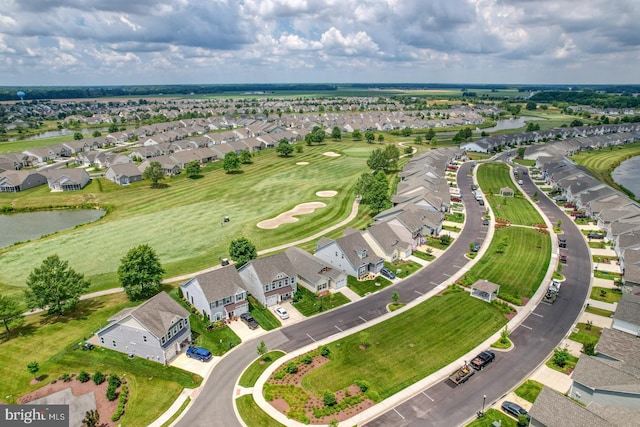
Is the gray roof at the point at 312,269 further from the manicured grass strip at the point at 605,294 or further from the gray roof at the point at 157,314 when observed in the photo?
the manicured grass strip at the point at 605,294

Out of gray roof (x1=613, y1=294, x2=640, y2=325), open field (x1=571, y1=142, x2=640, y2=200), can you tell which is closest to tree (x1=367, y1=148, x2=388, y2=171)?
open field (x1=571, y1=142, x2=640, y2=200)

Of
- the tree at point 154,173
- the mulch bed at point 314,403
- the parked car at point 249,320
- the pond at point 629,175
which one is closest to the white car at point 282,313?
the parked car at point 249,320

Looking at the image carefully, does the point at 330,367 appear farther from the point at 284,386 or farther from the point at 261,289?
the point at 261,289

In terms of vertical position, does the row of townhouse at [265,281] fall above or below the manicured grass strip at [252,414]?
above

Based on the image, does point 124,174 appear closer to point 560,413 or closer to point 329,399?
point 329,399

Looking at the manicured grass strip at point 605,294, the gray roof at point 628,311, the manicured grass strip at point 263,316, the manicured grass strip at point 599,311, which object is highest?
the gray roof at point 628,311

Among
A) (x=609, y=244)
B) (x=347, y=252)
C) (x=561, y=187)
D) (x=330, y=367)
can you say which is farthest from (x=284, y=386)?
(x=561, y=187)
